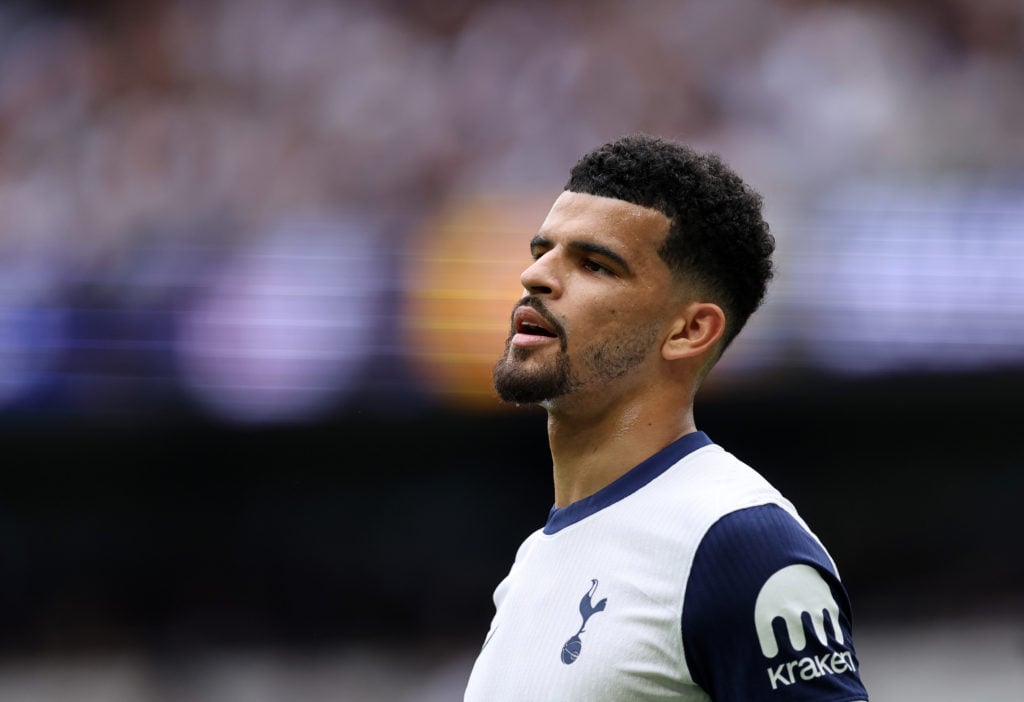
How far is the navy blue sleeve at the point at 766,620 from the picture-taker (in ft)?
5.64

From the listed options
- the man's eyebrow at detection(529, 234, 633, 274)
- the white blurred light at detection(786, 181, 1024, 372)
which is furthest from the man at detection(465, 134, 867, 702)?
the white blurred light at detection(786, 181, 1024, 372)

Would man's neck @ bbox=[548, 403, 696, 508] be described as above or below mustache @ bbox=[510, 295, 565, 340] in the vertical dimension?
below

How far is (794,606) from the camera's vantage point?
1744 mm

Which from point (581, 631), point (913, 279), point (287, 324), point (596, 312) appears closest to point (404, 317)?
point (287, 324)

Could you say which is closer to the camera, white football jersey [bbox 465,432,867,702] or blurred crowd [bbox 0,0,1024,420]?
white football jersey [bbox 465,432,867,702]

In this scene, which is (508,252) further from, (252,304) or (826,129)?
(826,129)

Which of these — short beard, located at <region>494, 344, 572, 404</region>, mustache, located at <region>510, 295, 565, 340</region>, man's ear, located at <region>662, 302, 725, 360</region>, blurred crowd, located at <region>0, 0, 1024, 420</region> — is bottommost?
short beard, located at <region>494, 344, 572, 404</region>

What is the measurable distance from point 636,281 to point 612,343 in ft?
0.39

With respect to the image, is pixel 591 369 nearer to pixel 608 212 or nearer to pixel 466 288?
pixel 608 212

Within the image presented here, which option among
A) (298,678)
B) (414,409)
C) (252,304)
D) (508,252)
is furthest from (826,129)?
(298,678)

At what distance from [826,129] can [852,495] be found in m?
1.88

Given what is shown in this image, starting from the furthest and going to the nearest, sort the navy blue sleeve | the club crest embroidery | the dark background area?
the dark background area → the club crest embroidery → the navy blue sleeve

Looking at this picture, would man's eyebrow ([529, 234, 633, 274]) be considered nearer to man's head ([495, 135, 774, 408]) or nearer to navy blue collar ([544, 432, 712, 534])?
man's head ([495, 135, 774, 408])

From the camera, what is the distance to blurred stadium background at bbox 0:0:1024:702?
5.86 metres
